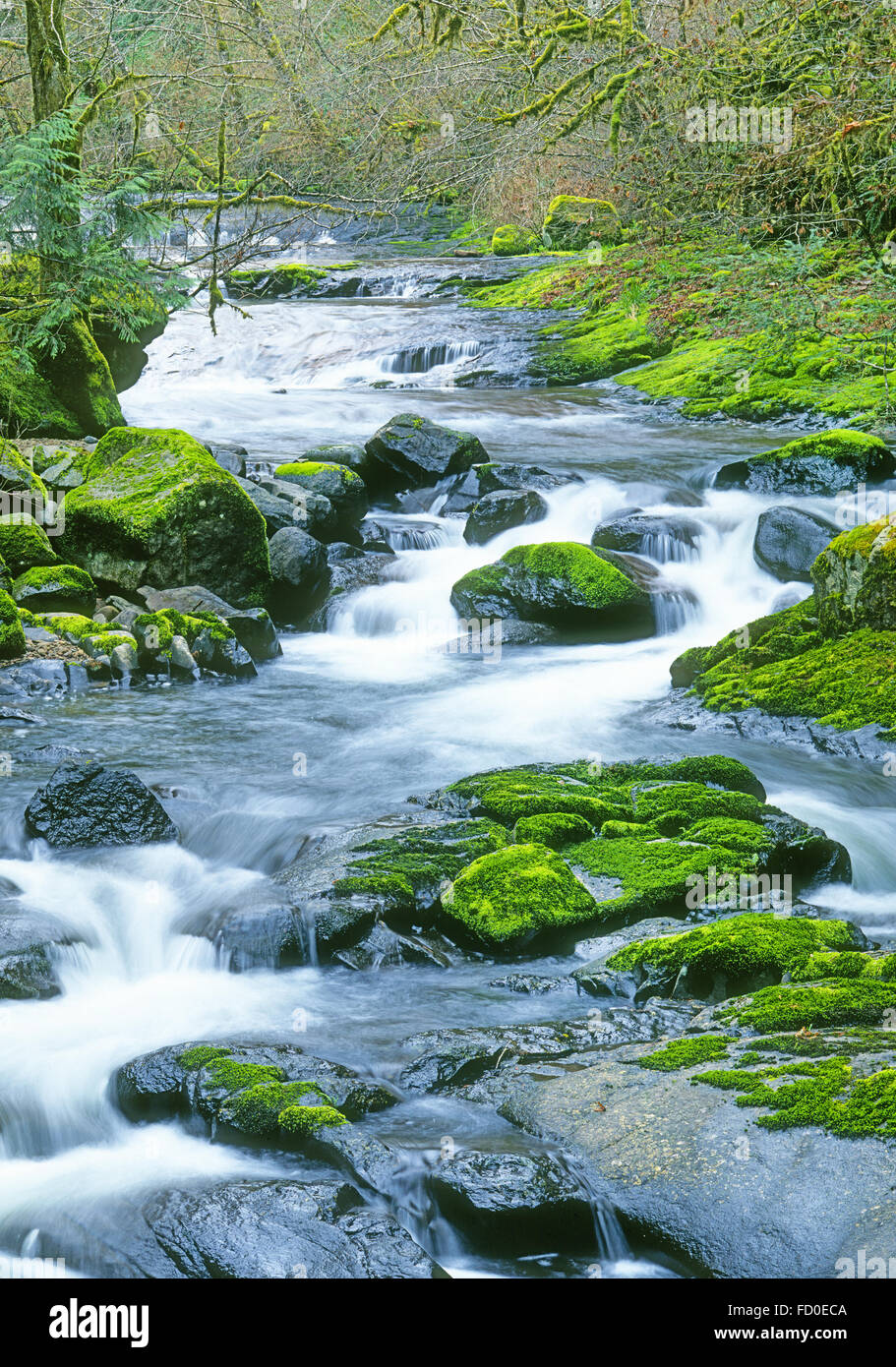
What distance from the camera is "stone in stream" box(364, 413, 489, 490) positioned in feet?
44.6

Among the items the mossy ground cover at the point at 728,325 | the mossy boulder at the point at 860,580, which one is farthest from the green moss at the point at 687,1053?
the mossy ground cover at the point at 728,325

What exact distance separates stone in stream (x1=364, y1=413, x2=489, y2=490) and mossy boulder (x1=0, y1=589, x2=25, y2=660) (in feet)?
17.5

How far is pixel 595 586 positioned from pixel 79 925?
6145 millimetres

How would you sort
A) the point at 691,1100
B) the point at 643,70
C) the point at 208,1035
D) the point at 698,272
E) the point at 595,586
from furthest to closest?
1. the point at 698,272
2. the point at 643,70
3. the point at 595,586
4. the point at 208,1035
5. the point at 691,1100

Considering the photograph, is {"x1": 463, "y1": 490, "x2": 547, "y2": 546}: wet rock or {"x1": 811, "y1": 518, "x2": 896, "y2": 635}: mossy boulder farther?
{"x1": 463, "y1": 490, "x2": 547, "y2": 546}: wet rock

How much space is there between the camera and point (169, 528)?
34.2 feet

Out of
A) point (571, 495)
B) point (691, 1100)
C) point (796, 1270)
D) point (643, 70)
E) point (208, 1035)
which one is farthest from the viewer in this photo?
point (643, 70)

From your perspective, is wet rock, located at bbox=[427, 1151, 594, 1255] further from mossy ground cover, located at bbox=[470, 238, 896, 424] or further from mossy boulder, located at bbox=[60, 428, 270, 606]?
mossy ground cover, located at bbox=[470, 238, 896, 424]

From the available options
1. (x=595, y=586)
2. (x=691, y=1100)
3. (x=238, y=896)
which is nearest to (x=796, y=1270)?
(x=691, y=1100)

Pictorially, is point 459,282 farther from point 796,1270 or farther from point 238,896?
point 796,1270

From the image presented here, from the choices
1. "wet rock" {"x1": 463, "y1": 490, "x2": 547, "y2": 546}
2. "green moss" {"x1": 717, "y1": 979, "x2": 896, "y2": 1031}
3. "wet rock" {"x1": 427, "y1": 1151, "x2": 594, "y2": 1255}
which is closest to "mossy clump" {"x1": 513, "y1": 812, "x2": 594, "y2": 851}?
"green moss" {"x1": 717, "y1": 979, "x2": 896, "y2": 1031}

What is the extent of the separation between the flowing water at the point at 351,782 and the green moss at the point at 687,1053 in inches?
22.2

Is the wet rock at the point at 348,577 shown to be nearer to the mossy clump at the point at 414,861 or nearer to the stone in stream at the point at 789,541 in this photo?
the stone in stream at the point at 789,541

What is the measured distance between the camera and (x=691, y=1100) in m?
3.95
